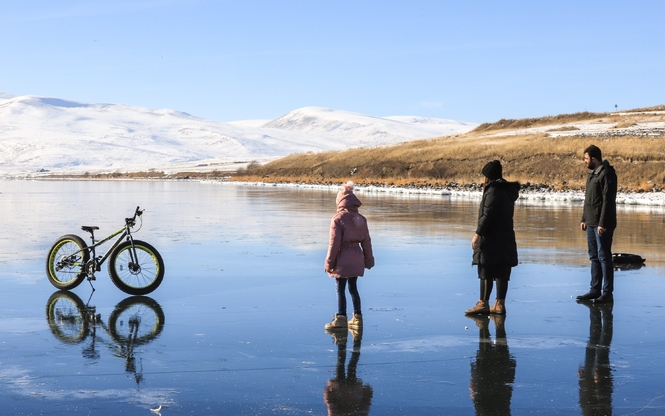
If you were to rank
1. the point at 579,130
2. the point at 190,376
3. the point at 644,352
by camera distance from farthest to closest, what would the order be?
the point at 579,130
the point at 644,352
the point at 190,376

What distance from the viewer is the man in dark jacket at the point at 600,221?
1135cm

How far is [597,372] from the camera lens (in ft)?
24.3

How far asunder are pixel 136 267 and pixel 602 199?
20.1 feet

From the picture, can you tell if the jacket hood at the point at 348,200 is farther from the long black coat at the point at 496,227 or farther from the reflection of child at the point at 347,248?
the long black coat at the point at 496,227

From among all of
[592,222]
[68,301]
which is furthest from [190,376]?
[592,222]

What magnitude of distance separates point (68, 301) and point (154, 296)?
110 cm

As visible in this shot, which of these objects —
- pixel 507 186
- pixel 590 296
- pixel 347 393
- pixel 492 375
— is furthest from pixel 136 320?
pixel 590 296

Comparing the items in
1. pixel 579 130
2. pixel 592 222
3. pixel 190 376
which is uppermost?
pixel 579 130

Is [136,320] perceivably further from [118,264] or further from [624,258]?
[624,258]

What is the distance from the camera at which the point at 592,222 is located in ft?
38.4

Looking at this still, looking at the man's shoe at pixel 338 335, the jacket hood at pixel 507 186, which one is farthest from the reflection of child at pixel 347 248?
the jacket hood at pixel 507 186

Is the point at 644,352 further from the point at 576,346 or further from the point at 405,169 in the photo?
the point at 405,169

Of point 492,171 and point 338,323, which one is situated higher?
point 492,171

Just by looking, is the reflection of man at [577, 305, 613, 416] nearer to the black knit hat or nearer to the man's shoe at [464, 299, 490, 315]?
the man's shoe at [464, 299, 490, 315]
